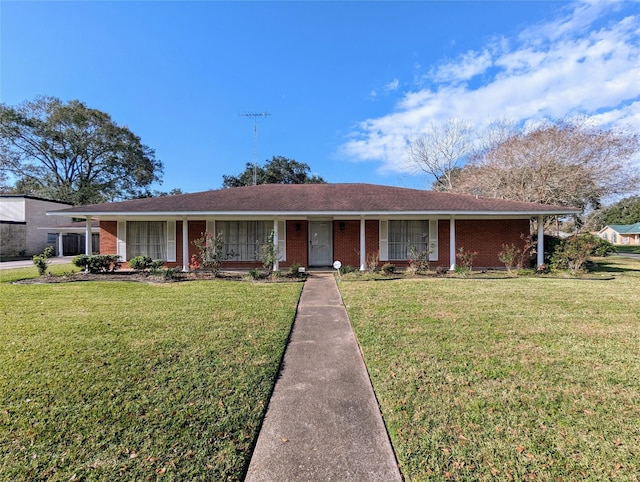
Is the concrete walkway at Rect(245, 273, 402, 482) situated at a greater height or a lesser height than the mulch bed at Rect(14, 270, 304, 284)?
lesser

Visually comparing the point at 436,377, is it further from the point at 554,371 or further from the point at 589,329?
the point at 589,329

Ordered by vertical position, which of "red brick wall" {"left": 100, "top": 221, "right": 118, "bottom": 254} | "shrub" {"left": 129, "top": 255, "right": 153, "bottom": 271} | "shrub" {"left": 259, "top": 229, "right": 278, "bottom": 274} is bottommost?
"shrub" {"left": 129, "top": 255, "right": 153, "bottom": 271}

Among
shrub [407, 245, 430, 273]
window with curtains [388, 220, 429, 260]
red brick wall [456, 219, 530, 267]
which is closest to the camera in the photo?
shrub [407, 245, 430, 273]

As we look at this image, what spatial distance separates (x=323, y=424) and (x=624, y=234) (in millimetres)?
66806

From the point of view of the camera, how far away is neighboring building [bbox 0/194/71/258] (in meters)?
22.3

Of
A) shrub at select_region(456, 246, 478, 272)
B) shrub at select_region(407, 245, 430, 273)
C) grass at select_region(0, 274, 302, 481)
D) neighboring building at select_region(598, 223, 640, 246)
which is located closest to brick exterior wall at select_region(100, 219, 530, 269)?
shrub at select_region(456, 246, 478, 272)

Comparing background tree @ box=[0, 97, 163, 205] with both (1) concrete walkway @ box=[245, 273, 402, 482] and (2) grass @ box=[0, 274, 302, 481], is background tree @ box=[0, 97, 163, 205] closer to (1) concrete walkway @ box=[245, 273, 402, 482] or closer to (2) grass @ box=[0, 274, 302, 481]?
(2) grass @ box=[0, 274, 302, 481]

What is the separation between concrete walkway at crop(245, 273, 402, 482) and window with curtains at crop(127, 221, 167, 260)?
10.7m

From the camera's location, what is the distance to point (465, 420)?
2.59 metres

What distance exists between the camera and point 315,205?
1164cm

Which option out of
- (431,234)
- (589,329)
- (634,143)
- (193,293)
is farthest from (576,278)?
(634,143)

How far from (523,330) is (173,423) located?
5152mm

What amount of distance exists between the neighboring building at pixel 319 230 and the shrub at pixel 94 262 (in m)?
1.63

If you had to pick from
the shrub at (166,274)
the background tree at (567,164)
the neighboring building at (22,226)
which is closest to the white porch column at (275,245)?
the shrub at (166,274)
